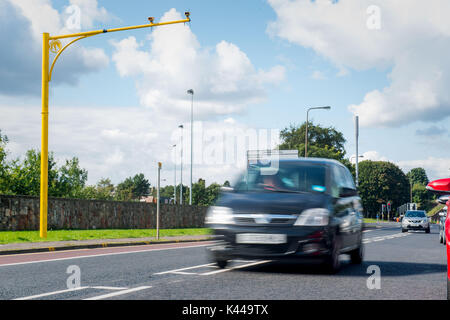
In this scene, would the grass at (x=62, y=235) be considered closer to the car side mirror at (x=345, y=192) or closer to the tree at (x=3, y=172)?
the car side mirror at (x=345, y=192)

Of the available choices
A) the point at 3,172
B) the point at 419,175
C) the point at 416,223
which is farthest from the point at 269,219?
the point at 419,175

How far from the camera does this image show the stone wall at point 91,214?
26.9 metres

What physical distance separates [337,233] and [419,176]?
560ft

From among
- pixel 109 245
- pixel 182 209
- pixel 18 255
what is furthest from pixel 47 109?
pixel 182 209

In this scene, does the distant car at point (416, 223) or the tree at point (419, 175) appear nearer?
the distant car at point (416, 223)

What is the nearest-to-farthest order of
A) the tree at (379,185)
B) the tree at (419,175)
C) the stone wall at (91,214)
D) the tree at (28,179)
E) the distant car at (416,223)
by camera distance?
1. the stone wall at (91,214)
2. the distant car at (416,223)
3. the tree at (28,179)
4. the tree at (379,185)
5. the tree at (419,175)

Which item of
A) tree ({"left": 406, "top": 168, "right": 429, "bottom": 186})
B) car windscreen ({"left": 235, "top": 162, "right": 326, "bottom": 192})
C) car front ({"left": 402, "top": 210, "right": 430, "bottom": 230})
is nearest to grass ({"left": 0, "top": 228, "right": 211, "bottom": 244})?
car windscreen ({"left": 235, "top": 162, "right": 326, "bottom": 192})

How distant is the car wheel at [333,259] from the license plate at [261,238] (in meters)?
0.82

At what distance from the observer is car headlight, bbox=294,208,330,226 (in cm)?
815

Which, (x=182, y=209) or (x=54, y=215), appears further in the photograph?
(x=182, y=209)

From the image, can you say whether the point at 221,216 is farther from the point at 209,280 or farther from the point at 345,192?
the point at 345,192

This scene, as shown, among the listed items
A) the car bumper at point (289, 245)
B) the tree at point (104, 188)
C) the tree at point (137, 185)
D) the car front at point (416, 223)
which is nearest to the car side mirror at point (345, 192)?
the car bumper at point (289, 245)
